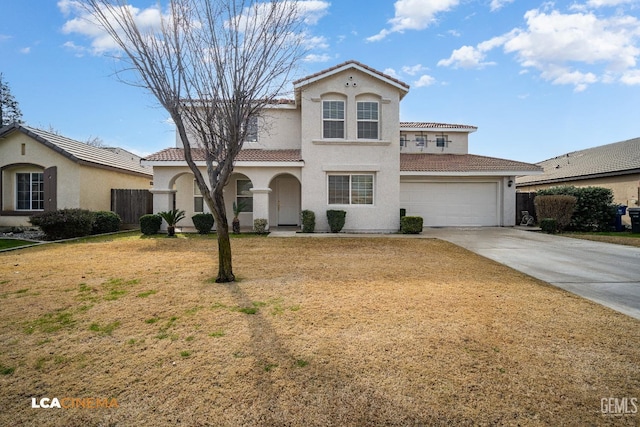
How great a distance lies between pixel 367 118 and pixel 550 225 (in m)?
10.3

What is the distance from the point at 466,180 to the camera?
18.3 metres

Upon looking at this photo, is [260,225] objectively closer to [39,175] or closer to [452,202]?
[452,202]

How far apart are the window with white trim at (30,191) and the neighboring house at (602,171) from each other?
32.4 m

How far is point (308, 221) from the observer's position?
1488cm

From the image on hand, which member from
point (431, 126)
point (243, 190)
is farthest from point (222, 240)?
point (431, 126)

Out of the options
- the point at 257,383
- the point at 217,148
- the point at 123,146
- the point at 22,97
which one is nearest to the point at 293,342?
the point at 257,383

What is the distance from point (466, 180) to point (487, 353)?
647 inches

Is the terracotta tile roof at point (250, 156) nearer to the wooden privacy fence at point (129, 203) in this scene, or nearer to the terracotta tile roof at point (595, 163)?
the wooden privacy fence at point (129, 203)

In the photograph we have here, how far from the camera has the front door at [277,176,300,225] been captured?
58.2ft

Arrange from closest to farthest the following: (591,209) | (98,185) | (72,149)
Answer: (591,209) < (72,149) < (98,185)

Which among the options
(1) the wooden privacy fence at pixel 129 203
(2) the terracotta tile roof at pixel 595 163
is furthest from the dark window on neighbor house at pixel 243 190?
(2) the terracotta tile roof at pixel 595 163

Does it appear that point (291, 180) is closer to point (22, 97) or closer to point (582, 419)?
point (582, 419)

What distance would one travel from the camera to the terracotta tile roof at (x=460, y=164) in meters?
17.8

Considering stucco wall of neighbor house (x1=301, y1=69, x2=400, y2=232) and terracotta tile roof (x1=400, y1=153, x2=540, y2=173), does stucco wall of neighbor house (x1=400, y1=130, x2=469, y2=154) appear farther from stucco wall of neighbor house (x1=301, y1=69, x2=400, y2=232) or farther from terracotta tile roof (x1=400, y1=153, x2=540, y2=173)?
stucco wall of neighbor house (x1=301, y1=69, x2=400, y2=232)
